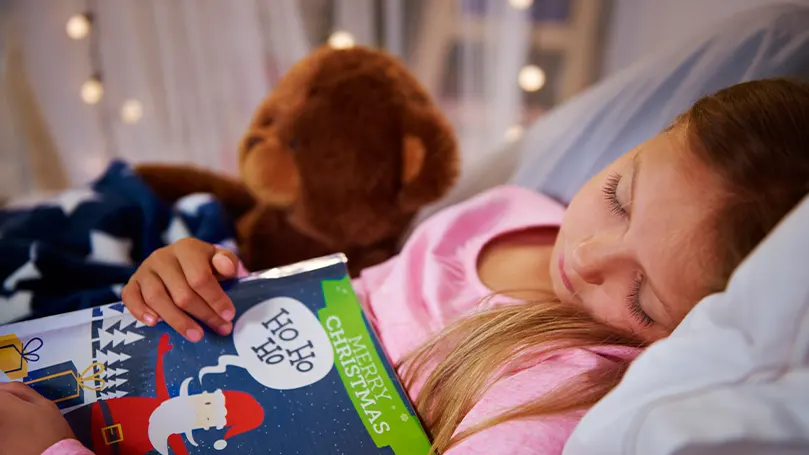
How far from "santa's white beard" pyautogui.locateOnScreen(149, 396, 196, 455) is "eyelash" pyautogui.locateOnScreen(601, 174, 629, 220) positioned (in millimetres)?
410

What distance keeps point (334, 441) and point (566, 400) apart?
20cm

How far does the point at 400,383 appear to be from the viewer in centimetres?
56

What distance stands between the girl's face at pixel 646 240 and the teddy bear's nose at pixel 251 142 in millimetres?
502

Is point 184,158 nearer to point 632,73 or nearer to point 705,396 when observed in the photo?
point 632,73

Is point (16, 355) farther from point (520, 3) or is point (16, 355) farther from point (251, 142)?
point (520, 3)

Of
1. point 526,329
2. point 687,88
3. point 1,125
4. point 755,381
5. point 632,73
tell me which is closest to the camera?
point 755,381

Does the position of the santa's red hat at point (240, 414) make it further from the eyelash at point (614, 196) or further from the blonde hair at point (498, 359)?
the eyelash at point (614, 196)

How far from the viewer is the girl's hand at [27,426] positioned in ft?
1.47

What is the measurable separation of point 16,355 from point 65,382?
0.16ft

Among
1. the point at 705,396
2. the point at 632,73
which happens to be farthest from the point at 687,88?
the point at 705,396

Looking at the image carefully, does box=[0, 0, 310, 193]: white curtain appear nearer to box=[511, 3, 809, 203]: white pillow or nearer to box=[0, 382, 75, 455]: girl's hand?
box=[511, 3, 809, 203]: white pillow

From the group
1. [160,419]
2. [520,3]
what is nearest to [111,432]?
[160,419]

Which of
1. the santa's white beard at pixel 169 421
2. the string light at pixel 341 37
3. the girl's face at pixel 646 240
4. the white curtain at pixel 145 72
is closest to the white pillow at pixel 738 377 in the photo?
the girl's face at pixel 646 240

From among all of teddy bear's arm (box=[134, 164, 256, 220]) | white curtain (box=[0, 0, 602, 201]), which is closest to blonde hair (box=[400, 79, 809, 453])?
teddy bear's arm (box=[134, 164, 256, 220])
